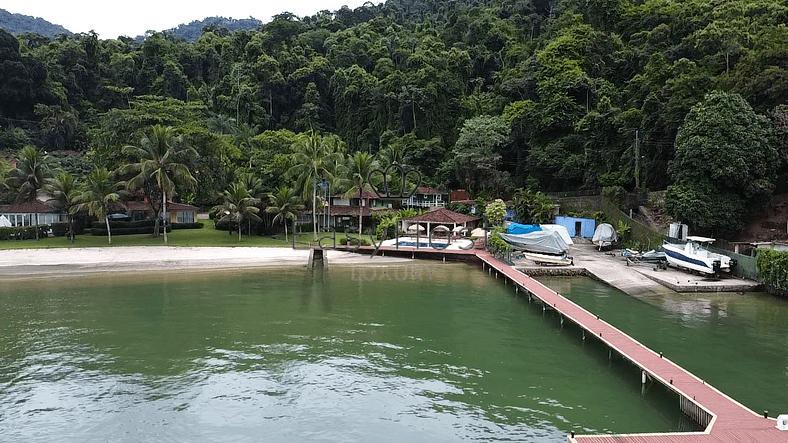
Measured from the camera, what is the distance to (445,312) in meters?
22.3

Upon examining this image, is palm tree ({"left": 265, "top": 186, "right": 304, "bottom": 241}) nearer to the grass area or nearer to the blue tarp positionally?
the grass area

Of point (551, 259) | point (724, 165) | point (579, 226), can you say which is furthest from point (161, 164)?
point (724, 165)

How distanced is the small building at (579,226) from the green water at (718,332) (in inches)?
573

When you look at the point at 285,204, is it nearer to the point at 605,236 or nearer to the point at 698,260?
the point at 605,236

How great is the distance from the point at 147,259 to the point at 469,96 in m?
48.7

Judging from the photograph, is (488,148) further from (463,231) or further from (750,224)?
(750,224)

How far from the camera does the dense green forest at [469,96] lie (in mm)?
34750

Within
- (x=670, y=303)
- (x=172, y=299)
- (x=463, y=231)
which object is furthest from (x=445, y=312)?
(x=463, y=231)

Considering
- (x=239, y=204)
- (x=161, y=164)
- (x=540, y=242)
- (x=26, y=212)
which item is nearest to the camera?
(x=540, y=242)

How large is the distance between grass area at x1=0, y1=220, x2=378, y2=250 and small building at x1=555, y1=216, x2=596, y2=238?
16.3 meters

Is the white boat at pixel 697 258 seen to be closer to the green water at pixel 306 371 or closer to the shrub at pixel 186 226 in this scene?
the green water at pixel 306 371

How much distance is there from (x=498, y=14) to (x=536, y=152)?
143 ft

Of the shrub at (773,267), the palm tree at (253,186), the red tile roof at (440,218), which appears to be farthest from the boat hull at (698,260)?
the palm tree at (253,186)

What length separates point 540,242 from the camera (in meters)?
Result: 34.6
